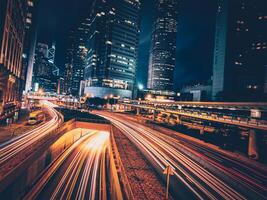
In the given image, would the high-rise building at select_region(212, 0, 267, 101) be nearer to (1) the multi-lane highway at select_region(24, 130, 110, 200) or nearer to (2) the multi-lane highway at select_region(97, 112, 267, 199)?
(2) the multi-lane highway at select_region(97, 112, 267, 199)

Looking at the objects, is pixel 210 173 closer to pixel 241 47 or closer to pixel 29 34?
pixel 29 34

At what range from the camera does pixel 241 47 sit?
119 meters

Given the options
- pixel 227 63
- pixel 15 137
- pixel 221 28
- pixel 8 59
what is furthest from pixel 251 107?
pixel 221 28

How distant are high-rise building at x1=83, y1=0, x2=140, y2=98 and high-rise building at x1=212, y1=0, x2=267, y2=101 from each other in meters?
68.8

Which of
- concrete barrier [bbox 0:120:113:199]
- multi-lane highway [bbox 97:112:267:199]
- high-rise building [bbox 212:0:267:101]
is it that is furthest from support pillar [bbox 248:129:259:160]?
high-rise building [bbox 212:0:267:101]

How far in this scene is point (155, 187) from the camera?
17.0 m

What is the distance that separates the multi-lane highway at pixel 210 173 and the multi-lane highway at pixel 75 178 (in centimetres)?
816

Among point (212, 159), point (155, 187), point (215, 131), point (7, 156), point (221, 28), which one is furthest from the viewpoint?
point (221, 28)

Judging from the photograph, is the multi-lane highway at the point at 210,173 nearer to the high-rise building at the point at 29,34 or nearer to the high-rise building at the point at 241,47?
the high-rise building at the point at 29,34

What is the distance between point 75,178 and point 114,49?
130 metres

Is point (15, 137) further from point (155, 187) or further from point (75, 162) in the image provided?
point (155, 187)

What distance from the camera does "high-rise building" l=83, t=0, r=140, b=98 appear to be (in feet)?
467

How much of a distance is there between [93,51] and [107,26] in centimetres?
2459

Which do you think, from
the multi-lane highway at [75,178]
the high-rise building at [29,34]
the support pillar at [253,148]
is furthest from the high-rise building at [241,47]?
the high-rise building at [29,34]
